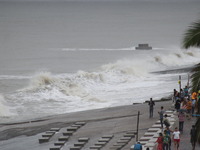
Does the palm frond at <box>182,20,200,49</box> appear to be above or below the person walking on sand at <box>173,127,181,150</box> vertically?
above

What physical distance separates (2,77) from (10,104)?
66.5ft

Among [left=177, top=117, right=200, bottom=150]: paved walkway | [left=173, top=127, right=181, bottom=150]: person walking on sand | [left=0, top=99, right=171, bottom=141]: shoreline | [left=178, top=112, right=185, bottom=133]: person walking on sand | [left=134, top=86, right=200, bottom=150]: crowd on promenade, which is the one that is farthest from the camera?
[left=0, top=99, right=171, bottom=141]: shoreline

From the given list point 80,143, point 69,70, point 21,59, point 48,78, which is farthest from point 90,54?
point 80,143

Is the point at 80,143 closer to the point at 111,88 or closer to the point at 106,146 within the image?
the point at 106,146

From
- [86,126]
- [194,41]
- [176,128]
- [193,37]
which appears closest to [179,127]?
[176,128]

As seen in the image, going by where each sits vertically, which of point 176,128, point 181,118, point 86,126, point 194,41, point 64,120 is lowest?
point 86,126

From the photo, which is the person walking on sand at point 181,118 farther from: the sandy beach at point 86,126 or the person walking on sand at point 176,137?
the sandy beach at point 86,126

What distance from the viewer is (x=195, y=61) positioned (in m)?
62.3

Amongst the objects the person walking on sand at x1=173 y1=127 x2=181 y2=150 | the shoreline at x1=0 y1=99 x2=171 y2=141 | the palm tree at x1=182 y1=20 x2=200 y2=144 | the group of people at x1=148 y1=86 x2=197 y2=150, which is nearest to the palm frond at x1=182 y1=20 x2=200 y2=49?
the palm tree at x1=182 y1=20 x2=200 y2=144

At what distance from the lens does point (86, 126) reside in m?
22.8

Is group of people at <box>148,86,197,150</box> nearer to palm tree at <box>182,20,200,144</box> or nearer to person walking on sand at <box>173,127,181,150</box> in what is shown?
person walking on sand at <box>173,127,181,150</box>

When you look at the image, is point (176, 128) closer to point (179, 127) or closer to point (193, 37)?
point (179, 127)

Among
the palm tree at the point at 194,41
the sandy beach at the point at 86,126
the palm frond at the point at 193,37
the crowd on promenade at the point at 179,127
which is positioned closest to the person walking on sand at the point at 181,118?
the crowd on promenade at the point at 179,127

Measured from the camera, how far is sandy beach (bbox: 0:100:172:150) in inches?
802
